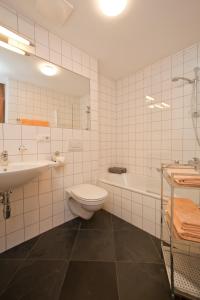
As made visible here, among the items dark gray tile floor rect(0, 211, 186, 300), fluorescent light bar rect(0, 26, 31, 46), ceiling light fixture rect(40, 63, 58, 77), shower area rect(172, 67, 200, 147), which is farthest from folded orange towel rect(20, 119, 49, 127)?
shower area rect(172, 67, 200, 147)

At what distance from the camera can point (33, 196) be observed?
1389 mm

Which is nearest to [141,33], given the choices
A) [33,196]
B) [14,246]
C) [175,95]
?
[175,95]

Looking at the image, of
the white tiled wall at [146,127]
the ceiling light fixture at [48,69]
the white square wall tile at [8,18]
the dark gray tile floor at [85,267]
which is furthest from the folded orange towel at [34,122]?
the dark gray tile floor at [85,267]

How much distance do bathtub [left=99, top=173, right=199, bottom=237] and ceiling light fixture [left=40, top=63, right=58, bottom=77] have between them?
150 cm

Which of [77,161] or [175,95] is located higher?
[175,95]

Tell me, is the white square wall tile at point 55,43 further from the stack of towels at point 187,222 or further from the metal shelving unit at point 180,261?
the stack of towels at point 187,222

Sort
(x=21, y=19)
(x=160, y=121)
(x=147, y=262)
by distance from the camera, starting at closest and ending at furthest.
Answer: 1. (x=147, y=262)
2. (x=21, y=19)
3. (x=160, y=121)

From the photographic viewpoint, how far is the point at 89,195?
138cm

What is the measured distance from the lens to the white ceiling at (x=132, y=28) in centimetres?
116

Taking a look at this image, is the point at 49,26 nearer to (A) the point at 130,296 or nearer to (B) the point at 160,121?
(B) the point at 160,121

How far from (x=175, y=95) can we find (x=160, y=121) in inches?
14.8

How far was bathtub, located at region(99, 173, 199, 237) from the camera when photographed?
4.68ft

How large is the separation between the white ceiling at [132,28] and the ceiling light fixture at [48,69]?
0.35 meters

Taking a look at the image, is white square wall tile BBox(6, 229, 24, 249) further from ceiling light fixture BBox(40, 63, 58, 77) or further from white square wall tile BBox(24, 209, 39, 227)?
ceiling light fixture BBox(40, 63, 58, 77)
